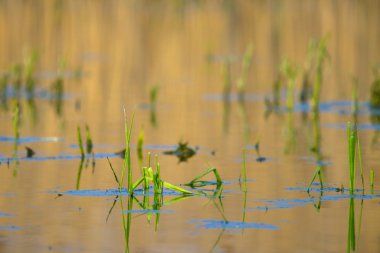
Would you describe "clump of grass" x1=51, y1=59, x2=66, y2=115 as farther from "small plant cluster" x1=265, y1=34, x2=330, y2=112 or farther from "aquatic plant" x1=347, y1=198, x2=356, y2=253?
"aquatic plant" x1=347, y1=198, x2=356, y2=253

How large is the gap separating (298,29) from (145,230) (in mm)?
19676

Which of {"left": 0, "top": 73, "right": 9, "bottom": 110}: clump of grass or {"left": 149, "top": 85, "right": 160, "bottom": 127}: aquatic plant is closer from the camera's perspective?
{"left": 149, "top": 85, "right": 160, "bottom": 127}: aquatic plant

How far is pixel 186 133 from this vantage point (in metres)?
12.6

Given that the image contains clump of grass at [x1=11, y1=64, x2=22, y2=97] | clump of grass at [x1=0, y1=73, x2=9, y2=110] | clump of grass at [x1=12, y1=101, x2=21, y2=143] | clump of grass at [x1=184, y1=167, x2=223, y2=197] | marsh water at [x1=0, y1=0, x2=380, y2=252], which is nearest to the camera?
marsh water at [x1=0, y1=0, x2=380, y2=252]

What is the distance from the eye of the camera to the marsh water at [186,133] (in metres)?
7.06

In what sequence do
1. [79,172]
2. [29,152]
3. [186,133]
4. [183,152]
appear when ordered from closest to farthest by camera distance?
[79,172] < [29,152] < [183,152] < [186,133]

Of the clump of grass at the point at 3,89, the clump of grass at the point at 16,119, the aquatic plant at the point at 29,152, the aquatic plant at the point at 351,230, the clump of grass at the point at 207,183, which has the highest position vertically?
the clump of grass at the point at 3,89

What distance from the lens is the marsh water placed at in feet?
23.2

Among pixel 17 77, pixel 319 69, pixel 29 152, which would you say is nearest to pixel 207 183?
pixel 29 152

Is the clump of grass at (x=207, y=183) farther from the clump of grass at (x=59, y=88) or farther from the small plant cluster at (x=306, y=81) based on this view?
the clump of grass at (x=59, y=88)

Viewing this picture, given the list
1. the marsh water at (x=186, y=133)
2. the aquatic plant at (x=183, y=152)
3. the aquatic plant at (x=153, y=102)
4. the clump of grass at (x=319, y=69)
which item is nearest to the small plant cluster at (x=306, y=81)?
the clump of grass at (x=319, y=69)

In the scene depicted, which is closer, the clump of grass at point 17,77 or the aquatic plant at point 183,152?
the aquatic plant at point 183,152

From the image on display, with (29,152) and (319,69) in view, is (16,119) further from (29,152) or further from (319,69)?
(319,69)

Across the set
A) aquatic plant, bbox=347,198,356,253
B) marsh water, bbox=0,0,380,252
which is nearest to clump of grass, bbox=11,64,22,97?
marsh water, bbox=0,0,380,252
